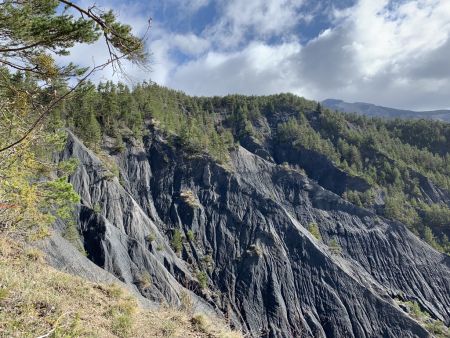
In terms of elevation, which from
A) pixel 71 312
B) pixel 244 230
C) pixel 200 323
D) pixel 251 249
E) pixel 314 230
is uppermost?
pixel 71 312

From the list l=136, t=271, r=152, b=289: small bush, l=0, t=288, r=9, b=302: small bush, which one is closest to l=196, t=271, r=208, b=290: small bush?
l=136, t=271, r=152, b=289: small bush

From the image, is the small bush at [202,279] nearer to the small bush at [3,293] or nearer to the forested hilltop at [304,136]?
the forested hilltop at [304,136]

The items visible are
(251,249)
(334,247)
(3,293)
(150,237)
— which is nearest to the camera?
(3,293)

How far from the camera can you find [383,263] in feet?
167

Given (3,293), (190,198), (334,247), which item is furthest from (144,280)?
(334,247)

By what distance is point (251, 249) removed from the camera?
146 ft

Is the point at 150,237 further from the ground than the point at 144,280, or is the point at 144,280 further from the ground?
the point at 150,237

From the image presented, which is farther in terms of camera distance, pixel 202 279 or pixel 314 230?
pixel 314 230

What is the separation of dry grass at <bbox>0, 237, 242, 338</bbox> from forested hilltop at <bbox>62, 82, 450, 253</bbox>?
30340 millimetres

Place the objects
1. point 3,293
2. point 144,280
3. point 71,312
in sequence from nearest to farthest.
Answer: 1. point 3,293
2. point 71,312
3. point 144,280

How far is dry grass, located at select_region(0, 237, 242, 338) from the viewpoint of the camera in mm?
5414

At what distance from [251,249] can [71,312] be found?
3934 centimetres

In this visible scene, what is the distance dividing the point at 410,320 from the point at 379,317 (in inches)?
128

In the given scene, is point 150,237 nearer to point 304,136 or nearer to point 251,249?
point 251,249
